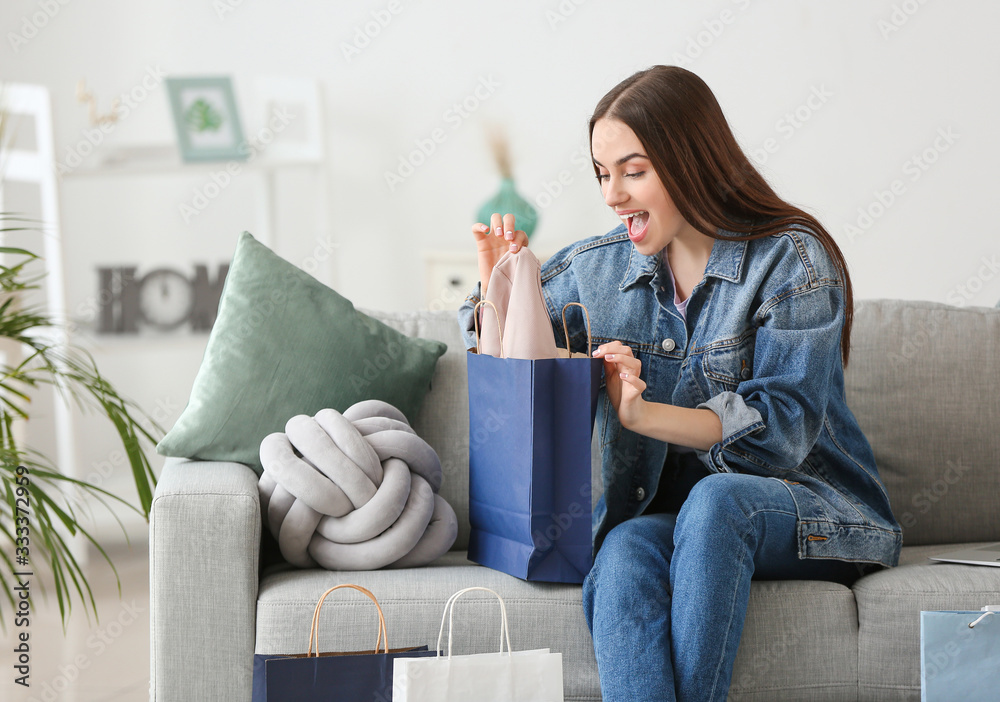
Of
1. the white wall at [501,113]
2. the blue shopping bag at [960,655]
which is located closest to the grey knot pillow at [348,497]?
the blue shopping bag at [960,655]

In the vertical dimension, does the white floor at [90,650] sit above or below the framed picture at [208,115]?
below

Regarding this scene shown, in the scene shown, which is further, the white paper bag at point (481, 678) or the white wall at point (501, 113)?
the white wall at point (501, 113)

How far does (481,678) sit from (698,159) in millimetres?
839

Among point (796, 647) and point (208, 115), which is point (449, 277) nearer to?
point (208, 115)

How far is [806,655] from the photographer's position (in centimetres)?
134

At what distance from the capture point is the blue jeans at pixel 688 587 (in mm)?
1194

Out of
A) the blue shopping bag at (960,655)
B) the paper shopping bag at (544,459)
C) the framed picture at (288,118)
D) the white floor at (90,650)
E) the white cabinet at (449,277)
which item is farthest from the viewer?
the framed picture at (288,118)

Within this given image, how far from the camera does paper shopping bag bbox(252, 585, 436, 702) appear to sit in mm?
1074

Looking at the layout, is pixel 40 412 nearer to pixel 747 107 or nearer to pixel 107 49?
pixel 107 49

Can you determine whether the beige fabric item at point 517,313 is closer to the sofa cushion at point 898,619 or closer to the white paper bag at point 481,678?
the white paper bag at point 481,678

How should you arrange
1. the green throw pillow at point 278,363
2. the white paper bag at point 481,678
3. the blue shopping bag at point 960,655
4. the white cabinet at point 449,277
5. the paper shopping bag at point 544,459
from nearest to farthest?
the white paper bag at point 481,678, the blue shopping bag at point 960,655, the paper shopping bag at point 544,459, the green throw pillow at point 278,363, the white cabinet at point 449,277

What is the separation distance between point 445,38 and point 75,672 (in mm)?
2157

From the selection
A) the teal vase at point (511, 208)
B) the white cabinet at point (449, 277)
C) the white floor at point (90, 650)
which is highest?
the teal vase at point (511, 208)

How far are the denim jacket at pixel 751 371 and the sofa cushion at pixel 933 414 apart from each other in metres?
0.25
